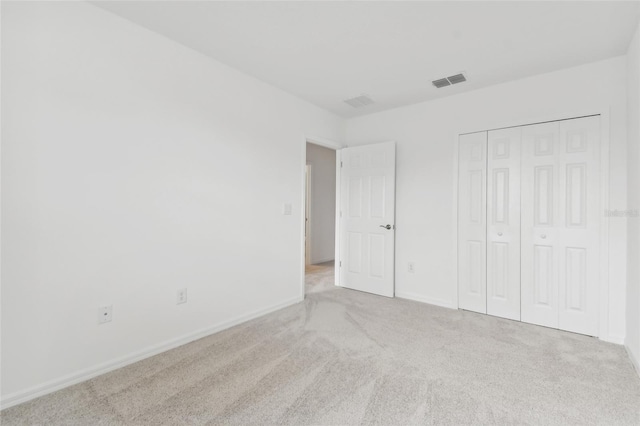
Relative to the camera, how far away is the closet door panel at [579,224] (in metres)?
2.71

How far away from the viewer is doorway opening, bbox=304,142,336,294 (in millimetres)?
6109

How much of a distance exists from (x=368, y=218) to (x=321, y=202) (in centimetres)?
241

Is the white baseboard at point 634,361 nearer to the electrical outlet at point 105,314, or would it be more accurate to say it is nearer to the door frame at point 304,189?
the door frame at point 304,189

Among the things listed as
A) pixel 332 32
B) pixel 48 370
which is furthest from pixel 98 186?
pixel 332 32

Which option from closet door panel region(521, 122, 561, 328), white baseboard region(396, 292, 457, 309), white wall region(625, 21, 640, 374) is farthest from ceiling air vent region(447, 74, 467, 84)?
white baseboard region(396, 292, 457, 309)

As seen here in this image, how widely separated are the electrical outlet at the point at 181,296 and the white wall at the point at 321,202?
3702 mm

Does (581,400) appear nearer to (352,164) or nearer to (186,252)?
(186,252)

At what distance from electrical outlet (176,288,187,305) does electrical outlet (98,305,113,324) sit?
478mm

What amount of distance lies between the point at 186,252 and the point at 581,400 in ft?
9.34

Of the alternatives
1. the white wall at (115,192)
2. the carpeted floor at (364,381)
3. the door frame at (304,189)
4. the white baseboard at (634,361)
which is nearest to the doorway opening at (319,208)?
the door frame at (304,189)

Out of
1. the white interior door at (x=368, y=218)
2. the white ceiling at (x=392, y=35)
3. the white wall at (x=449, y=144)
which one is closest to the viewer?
the white ceiling at (x=392, y=35)

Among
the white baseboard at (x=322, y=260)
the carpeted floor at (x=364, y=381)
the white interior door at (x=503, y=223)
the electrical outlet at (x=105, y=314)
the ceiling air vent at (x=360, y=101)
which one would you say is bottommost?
the carpeted floor at (x=364, y=381)

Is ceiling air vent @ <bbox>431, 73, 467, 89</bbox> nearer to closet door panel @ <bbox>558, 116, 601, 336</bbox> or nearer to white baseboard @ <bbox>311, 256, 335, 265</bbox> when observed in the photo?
closet door panel @ <bbox>558, 116, 601, 336</bbox>

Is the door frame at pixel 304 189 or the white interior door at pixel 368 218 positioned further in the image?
the white interior door at pixel 368 218
